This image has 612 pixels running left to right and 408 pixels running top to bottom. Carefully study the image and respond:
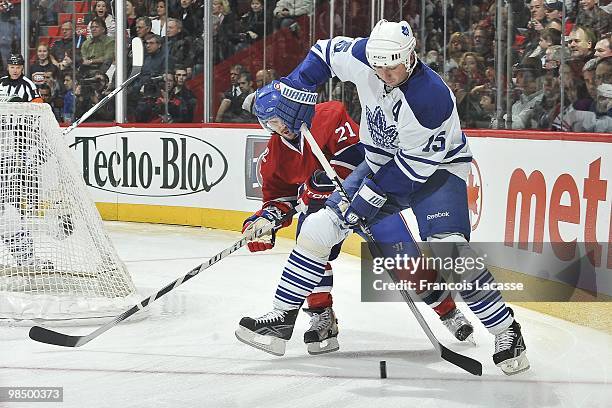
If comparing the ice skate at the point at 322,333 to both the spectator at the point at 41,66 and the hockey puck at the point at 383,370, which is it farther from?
the spectator at the point at 41,66

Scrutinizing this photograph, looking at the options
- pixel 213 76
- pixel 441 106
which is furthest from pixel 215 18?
pixel 441 106

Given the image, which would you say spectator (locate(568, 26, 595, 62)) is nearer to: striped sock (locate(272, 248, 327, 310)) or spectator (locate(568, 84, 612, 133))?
spectator (locate(568, 84, 612, 133))

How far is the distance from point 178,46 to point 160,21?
1.15 ft

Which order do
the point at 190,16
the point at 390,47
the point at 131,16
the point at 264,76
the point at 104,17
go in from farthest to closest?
the point at 104,17, the point at 131,16, the point at 190,16, the point at 264,76, the point at 390,47

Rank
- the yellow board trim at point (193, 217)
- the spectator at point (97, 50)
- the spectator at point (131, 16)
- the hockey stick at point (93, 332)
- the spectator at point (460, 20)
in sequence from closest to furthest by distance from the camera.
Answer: the hockey stick at point (93, 332), the spectator at point (460, 20), the yellow board trim at point (193, 217), the spectator at point (131, 16), the spectator at point (97, 50)

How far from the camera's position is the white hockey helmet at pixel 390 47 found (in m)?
3.33

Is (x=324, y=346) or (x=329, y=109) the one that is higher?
(x=329, y=109)

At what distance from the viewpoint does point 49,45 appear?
999 cm

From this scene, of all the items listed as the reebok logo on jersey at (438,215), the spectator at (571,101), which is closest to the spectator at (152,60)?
the spectator at (571,101)

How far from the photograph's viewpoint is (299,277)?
11.8 feet

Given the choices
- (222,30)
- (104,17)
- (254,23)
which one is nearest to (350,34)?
(254,23)

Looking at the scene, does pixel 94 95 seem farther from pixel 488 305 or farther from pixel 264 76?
pixel 488 305

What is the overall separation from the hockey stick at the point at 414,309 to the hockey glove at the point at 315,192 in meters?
0.16

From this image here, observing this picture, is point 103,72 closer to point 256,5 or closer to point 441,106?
point 256,5
